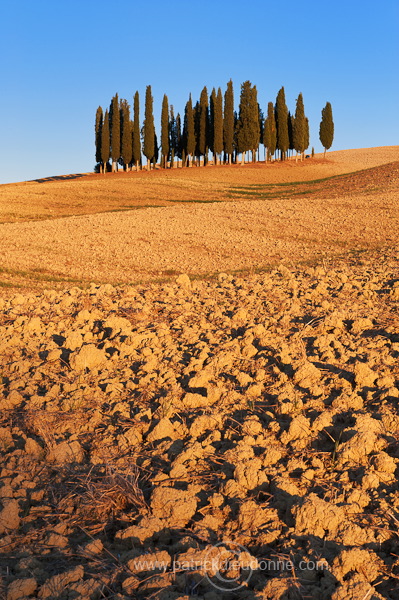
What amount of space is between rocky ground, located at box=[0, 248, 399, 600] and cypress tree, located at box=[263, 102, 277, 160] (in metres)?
58.6

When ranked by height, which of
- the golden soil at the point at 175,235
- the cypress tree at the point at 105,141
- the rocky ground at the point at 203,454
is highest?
the cypress tree at the point at 105,141

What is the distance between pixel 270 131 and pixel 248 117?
423 centimetres

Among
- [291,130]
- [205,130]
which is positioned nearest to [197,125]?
[205,130]

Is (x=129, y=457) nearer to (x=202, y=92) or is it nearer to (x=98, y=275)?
(x=98, y=275)

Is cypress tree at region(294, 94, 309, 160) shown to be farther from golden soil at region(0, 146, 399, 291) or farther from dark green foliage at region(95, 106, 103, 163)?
golden soil at region(0, 146, 399, 291)

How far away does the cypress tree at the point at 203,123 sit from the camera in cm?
6075

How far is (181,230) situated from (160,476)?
17.8 metres

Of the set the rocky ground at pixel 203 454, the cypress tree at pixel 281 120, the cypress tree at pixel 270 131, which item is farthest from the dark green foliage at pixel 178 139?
the rocky ground at pixel 203 454

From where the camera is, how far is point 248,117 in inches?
2303

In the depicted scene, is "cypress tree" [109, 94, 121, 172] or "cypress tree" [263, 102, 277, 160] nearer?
"cypress tree" [109, 94, 121, 172]

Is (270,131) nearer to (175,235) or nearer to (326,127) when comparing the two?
(326,127)

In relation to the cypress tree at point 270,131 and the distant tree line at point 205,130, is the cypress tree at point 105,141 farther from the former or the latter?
the cypress tree at point 270,131

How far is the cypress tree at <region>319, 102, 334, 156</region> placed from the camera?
66.1 meters

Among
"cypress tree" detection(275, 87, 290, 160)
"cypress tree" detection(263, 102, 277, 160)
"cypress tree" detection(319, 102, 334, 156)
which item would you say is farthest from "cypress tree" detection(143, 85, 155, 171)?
"cypress tree" detection(319, 102, 334, 156)
